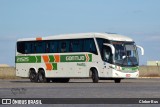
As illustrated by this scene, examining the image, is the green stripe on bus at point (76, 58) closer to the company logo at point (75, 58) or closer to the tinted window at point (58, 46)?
the company logo at point (75, 58)

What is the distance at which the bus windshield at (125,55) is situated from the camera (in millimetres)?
39938

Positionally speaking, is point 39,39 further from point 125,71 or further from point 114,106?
point 114,106

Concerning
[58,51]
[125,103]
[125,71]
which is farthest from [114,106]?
[58,51]

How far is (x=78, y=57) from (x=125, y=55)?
10.6 feet

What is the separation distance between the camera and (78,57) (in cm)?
4128

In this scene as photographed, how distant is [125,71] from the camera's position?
39.9m

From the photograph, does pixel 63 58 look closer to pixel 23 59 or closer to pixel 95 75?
pixel 95 75

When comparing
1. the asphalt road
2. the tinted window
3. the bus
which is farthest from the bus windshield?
the asphalt road

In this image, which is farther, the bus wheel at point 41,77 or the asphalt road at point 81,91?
the bus wheel at point 41,77

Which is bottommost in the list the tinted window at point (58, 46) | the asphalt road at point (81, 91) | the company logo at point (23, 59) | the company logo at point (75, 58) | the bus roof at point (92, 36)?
the asphalt road at point (81, 91)

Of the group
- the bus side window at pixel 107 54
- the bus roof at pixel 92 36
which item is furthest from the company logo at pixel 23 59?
the bus side window at pixel 107 54

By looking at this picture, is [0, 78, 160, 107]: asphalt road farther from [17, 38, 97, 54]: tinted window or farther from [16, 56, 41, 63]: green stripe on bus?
[16, 56, 41, 63]: green stripe on bus

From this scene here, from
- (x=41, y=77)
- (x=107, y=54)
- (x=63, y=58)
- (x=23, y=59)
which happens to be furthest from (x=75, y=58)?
(x=23, y=59)

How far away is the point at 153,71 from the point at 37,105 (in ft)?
170
